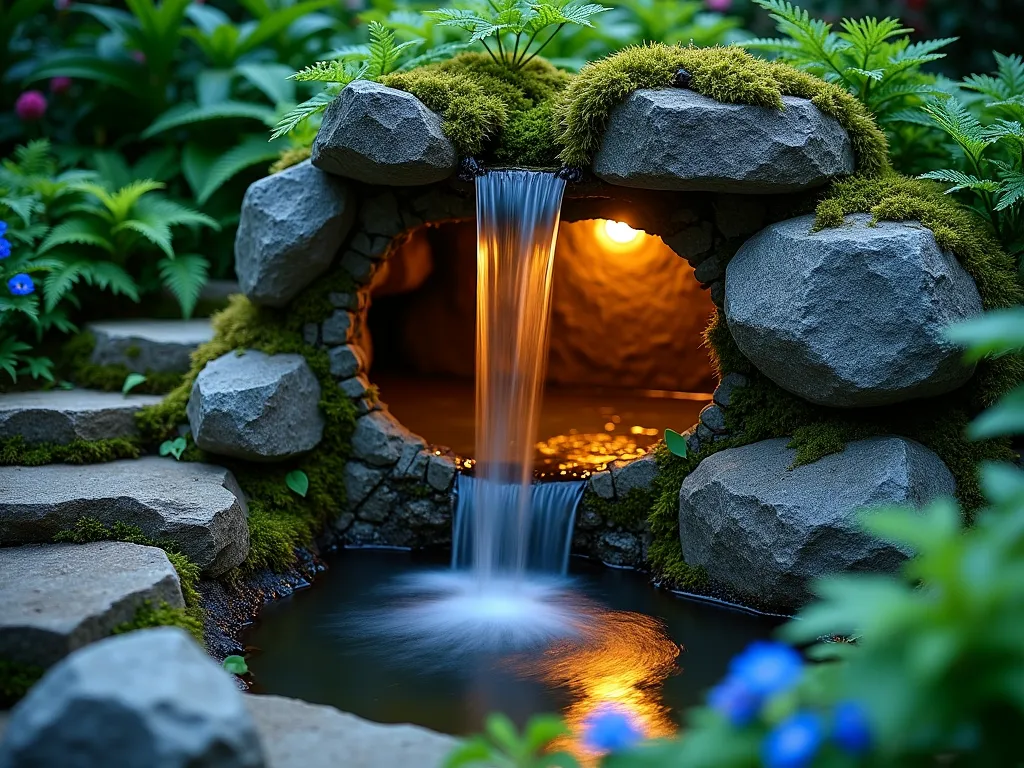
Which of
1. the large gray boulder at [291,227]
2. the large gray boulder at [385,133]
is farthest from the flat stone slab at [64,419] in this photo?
the large gray boulder at [385,133]

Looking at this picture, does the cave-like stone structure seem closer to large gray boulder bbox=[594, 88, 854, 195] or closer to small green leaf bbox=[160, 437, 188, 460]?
large gray boulder bbox=[594, 88, 854, 195]

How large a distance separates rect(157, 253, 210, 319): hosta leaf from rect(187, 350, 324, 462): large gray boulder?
1.09 meters

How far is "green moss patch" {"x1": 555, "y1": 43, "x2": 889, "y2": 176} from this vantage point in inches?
199

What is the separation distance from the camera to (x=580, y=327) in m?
8.34

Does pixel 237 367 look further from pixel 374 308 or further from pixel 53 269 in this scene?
pixel 374 308

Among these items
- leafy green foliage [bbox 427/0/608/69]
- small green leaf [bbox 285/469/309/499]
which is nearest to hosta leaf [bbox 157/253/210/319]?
small green leaf [bbox 285/469/309/499]

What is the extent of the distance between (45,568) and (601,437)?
11.3 feet

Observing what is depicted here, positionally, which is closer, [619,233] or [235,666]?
[235,666]

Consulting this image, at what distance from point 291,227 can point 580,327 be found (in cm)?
309

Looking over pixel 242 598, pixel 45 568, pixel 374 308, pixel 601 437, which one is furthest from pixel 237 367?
pixel 374 308

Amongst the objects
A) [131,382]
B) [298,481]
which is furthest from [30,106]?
[298,481]

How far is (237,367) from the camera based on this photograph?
19.5 feet

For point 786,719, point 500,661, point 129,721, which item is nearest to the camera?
point 786,719

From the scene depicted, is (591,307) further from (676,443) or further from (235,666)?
(235,666)
